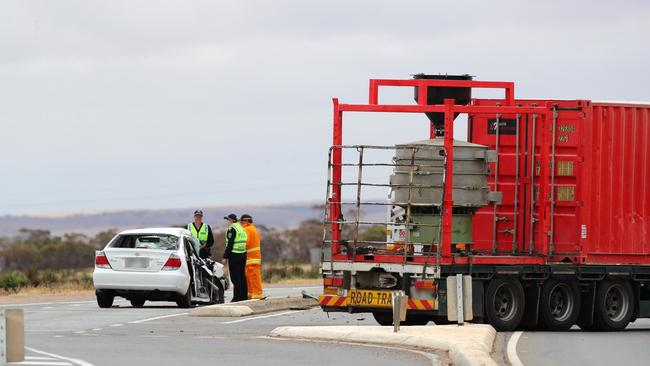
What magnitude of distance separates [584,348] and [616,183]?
512 cm

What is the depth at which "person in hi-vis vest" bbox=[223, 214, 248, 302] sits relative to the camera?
3206 cm

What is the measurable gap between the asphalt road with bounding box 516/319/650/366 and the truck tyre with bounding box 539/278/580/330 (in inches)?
9.5

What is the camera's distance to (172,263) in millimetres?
30125

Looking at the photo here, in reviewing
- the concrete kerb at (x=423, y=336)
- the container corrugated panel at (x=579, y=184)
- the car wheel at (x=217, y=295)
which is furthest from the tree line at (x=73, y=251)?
the concrete kerb at (x=423, y=336)

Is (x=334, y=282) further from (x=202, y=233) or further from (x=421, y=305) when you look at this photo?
(x=202, y=233)

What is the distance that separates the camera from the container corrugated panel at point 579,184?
1024 inches

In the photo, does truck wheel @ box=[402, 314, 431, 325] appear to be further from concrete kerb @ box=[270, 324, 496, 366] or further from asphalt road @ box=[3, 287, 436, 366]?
concrete kerb @ box=[270, 324, 496, 366]

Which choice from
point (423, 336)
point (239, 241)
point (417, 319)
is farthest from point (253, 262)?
point (423, 336)

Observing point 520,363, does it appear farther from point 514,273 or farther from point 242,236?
point 242,236

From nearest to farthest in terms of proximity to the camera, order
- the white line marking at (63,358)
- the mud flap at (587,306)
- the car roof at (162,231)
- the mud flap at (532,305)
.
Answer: the white line marking at (63,358), the mud flap at (532,305), the mud flap at (587,306), the car roof at (162,231)

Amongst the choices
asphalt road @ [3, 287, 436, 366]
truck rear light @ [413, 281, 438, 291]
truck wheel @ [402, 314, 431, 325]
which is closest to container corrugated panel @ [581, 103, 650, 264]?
truck wheel @ [402, 314, 431, 325]

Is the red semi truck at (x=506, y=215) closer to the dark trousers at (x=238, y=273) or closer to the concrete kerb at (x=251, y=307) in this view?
the concrete kerb at (x=251, y=307)

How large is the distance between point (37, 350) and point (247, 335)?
4.25m

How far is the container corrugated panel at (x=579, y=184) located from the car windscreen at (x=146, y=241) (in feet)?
20.8
